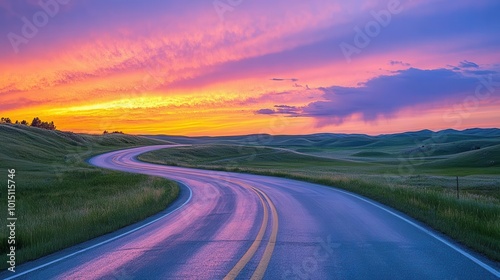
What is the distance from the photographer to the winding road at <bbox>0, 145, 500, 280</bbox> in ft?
25.2

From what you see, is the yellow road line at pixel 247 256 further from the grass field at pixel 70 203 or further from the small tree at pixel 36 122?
the small tree at pixel 36 122

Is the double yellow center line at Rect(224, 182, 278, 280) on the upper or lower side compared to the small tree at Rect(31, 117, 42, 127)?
lower

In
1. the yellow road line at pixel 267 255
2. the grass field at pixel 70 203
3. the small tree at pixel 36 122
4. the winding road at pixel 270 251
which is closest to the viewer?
the yellow road line at pixel 267 255

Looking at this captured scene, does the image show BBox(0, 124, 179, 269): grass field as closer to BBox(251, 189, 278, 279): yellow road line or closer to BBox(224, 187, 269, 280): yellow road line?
BBox(224, 187, 269, 280): yellow road line

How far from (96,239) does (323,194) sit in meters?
13.3

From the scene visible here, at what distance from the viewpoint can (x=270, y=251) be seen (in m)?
9.23

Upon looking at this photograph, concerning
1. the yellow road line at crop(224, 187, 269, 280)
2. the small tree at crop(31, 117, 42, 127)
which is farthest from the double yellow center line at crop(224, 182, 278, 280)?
the small tree at crop(31, 117, 42, 127)

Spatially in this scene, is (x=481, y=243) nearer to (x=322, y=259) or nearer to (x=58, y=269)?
(x=322, y=259)

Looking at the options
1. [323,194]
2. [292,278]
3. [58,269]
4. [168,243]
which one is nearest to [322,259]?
[292,278]

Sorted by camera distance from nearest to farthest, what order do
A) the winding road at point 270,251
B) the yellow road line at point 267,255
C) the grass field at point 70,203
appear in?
the yellow road line at point 267,255
the winding road at point 270,251
the grass field at point 70,203

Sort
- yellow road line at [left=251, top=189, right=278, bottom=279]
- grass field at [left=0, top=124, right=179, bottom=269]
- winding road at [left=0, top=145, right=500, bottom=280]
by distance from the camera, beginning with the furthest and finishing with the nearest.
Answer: grass field at [left=0, top=124, right=179, bottom=269] < winding road at [left=0, top=145, right=500, bottom=280] < yellow road line at [left=251, top=189, right=278, bottom=279]

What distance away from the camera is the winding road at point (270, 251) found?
7.67 m

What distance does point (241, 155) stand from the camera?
332ft

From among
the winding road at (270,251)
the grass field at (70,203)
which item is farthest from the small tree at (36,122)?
the winding road at (270,251)
